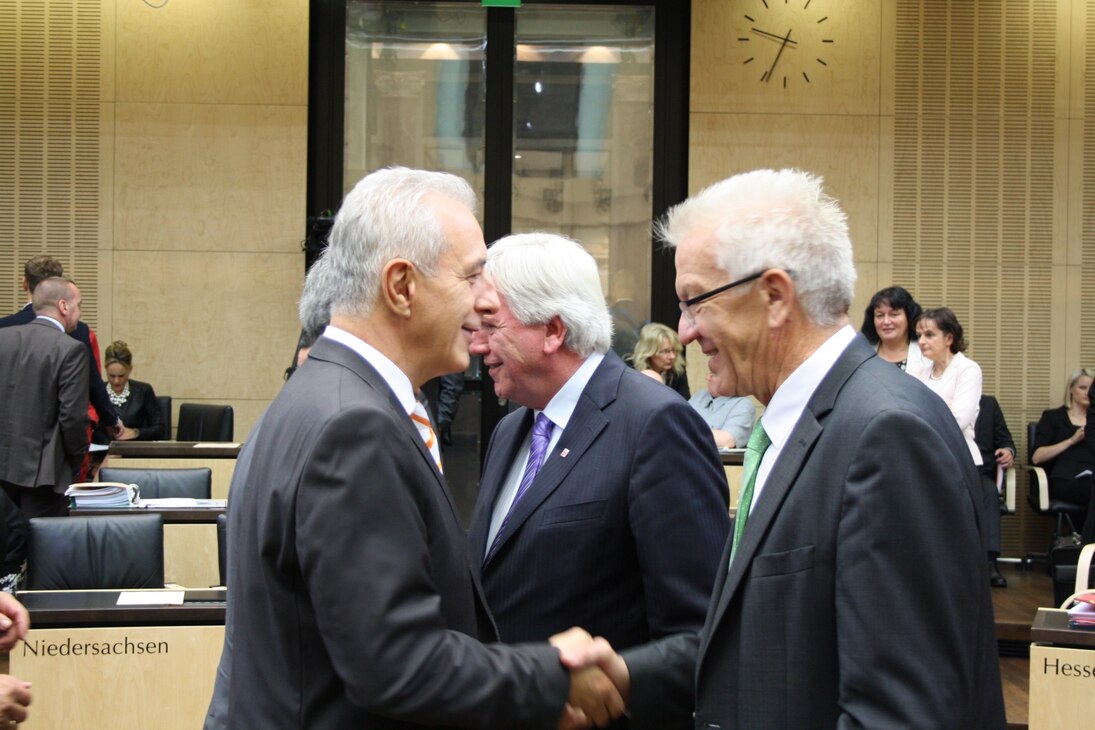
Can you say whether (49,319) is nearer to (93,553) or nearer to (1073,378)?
(93,553)

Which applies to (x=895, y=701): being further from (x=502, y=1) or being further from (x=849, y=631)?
(x=502, y=1)

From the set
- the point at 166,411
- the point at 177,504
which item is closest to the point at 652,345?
the point at 177,504

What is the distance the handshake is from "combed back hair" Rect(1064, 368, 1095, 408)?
7.74 meters

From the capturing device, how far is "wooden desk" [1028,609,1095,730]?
142 inches

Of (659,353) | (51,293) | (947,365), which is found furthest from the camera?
(659,353)

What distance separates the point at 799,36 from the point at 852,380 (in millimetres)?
8148

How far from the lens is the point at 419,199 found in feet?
5.74

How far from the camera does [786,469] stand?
1.62 meters

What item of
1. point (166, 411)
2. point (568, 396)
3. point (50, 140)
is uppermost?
point (50, 140)

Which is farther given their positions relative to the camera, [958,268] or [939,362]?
[958,268]

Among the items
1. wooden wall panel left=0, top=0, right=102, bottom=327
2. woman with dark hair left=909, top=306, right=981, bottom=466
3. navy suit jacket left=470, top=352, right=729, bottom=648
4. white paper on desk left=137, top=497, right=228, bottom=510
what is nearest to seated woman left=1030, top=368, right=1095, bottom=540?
woman with dark hair left=909, top=306, right=981, bottom=466

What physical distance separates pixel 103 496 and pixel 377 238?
4133mm

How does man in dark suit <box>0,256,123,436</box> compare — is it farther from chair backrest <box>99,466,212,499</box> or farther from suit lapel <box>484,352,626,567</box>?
suit lapel <box>484,352,626,567</box>

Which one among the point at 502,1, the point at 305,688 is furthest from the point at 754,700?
the point at 502,1
